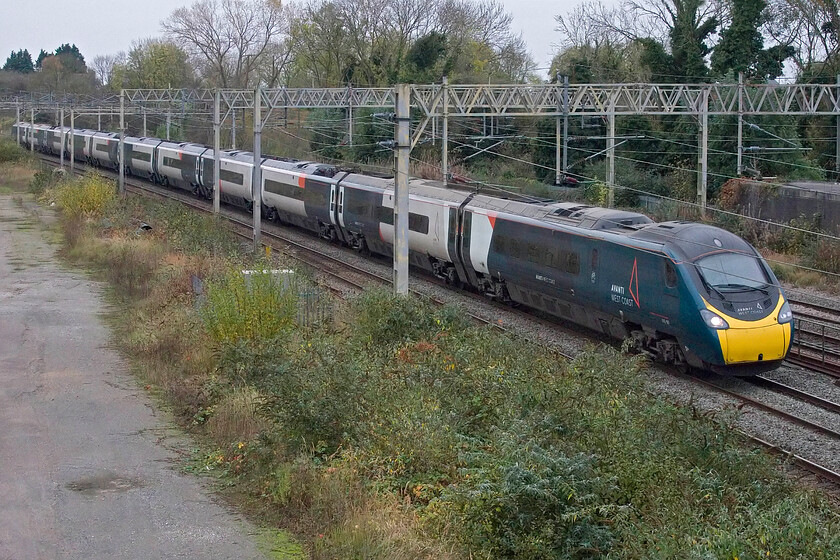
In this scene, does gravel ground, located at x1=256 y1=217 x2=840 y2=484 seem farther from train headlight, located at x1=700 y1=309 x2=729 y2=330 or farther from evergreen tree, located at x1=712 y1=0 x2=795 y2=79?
evergreen tree, located at x1=712 y1=0 x2=795 y2=79

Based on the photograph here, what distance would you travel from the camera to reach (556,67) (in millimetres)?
58719

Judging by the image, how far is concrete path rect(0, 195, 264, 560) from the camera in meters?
8.61

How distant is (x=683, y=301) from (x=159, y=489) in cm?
868

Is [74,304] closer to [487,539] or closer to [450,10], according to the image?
→ [487,539]

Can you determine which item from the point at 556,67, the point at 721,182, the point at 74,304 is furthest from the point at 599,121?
the point at 74,304

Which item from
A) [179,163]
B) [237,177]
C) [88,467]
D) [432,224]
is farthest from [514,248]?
[179,163]

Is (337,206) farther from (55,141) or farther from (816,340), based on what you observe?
(55,141)

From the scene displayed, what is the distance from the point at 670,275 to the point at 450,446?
7231 millimetres

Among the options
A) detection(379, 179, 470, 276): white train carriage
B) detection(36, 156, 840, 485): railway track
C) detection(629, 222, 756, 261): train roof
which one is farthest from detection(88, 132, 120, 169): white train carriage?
detection(629, 222, 756, 261): train roof

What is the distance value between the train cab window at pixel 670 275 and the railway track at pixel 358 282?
1684mm

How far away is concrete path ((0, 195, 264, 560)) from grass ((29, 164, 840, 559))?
1.66 feet

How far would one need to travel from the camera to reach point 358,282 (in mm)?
24938

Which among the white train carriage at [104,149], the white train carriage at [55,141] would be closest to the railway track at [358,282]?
the white train carriage at [104,149]

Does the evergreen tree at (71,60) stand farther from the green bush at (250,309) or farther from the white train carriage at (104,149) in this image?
the green bush at (250,309)
